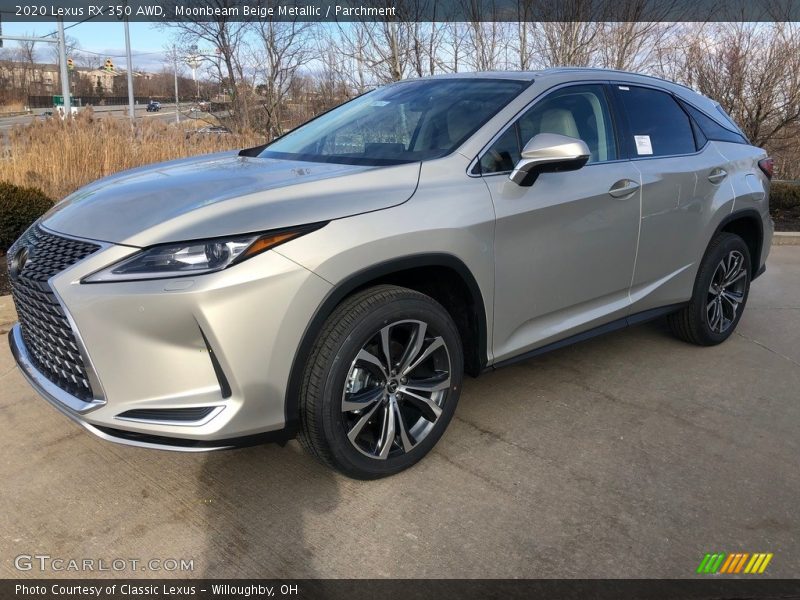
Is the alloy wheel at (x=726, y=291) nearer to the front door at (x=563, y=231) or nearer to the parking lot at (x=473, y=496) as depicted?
the parking lot at (x=473, y=496)

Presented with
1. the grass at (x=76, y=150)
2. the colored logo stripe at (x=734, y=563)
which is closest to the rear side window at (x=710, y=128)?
the colored logo stripe at (x=734, y=563)

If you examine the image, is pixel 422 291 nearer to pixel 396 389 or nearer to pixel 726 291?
pixel 396 389

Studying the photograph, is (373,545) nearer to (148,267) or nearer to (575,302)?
(148,267)

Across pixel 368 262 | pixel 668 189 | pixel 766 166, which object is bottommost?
pixel 368 262

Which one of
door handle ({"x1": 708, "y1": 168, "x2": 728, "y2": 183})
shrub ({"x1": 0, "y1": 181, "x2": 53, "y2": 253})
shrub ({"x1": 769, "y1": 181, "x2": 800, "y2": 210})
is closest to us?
door handle ({"x1": 708, "y1": 168, "x2": 728, "y2": 183})

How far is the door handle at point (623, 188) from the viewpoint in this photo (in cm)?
356

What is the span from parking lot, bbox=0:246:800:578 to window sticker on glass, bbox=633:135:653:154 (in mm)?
1383

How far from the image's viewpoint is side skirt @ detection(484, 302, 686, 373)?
3338 millimetres

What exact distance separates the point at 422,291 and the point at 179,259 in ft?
3.97

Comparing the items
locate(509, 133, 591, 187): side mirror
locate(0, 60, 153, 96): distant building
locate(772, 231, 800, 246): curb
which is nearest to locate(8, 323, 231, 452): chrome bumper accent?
locate(509, 133, 591, 187): side mirror

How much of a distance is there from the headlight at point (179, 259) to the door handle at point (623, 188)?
2.05 metres

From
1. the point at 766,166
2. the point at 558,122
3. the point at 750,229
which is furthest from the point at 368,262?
the point at 766,166

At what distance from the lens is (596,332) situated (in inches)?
147

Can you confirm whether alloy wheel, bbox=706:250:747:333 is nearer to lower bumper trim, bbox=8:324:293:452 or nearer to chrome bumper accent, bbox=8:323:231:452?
lower bumper trim, bbox=8:324:293:452
